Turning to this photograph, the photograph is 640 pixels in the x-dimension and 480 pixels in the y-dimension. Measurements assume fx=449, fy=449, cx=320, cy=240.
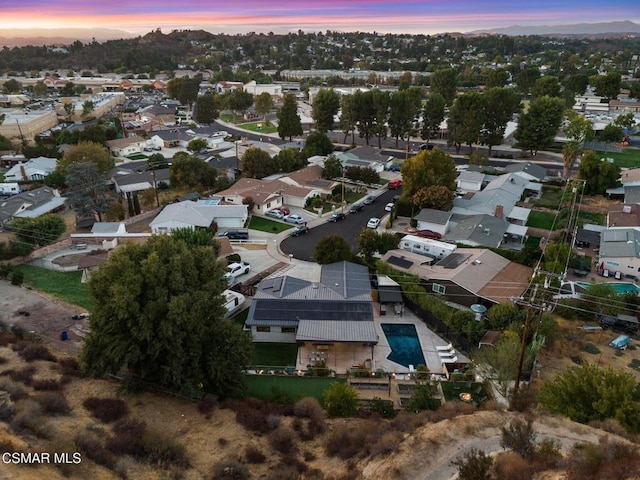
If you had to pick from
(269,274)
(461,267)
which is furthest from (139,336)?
(461,267)

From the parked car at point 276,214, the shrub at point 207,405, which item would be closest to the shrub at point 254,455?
the shrub at point 207,405

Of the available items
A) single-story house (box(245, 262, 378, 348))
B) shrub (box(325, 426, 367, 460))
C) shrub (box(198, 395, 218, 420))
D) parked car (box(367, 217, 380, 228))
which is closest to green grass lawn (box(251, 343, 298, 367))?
single-story house (box(245, 262, 378, 348))

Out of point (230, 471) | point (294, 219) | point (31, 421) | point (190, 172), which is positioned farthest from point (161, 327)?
point (190, 172)

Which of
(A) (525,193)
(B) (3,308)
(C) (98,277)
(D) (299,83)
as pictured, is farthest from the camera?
(D) (299,83)

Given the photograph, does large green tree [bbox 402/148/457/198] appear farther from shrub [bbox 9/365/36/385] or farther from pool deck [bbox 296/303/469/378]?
shrub [bbox 9/365/36/385]

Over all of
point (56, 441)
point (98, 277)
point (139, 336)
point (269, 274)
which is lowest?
point (269, 274)

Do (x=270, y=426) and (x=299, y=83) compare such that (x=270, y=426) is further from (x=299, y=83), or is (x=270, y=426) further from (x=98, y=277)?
(x=299, y=83)

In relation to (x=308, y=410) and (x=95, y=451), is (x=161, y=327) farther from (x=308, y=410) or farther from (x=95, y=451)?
(x=308, y=410)

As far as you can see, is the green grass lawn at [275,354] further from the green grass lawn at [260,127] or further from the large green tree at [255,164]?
the green grass lawn at [260,127]
